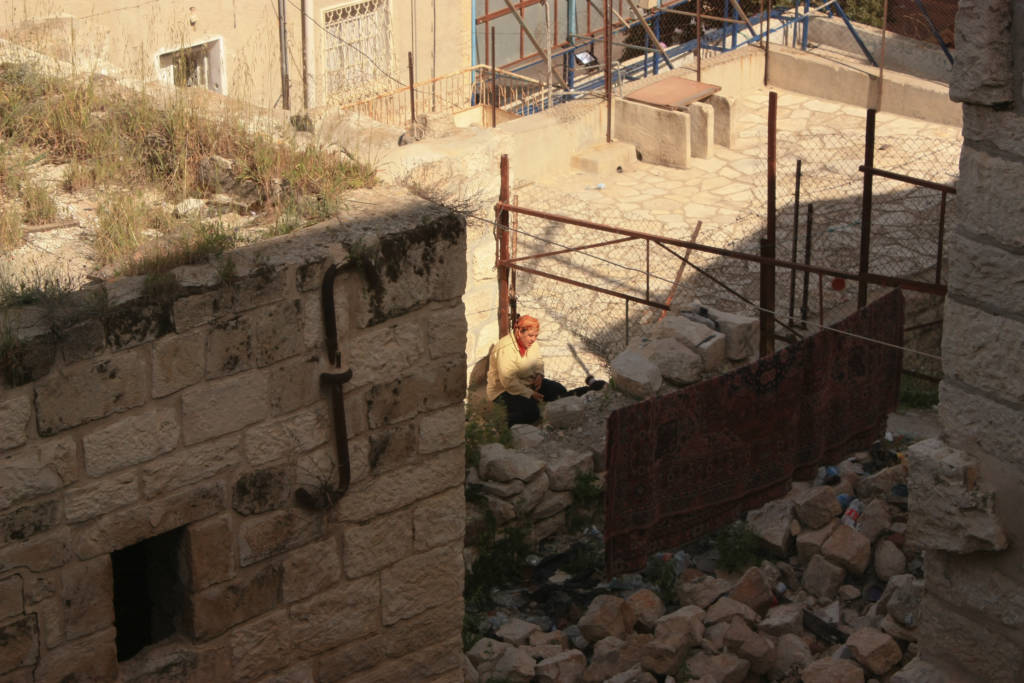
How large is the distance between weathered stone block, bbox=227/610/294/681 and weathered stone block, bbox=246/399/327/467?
0.54 m

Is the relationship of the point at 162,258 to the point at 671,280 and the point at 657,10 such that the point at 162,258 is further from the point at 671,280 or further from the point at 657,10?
the point at 657,10

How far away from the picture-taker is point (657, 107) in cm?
1501

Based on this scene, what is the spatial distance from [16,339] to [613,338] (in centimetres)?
816

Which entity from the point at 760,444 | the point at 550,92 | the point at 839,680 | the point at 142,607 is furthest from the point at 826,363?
the point at 550,92

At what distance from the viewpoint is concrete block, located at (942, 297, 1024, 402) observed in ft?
12.9

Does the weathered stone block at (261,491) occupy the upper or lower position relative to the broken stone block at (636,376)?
upper

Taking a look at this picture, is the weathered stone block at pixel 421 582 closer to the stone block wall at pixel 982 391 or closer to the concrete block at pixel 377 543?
the concrete block at pixel 377 543

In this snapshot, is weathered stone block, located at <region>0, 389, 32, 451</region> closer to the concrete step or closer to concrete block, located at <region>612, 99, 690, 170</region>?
the concrete step

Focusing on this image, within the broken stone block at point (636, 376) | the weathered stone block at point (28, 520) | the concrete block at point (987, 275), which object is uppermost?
the concrete block at point (987, 275)

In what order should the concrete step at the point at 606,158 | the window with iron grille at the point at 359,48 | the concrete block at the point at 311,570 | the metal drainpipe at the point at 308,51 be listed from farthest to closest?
the window with iron grille at the point at 359,48 → the metal drainpipe at the point at 308,51 → the concrete step at the point at 606,158 → the concrete block at the point at 311,570

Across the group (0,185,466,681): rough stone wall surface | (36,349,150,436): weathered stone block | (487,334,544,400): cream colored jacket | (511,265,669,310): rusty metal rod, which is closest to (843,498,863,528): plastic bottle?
(511,265,669,310): rusty metal rod

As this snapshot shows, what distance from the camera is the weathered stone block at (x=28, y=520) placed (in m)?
3.40

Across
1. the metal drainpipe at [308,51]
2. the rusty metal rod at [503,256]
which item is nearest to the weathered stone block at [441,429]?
the rusty metal rod at [503,256]

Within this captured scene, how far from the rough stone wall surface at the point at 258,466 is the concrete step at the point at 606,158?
34.6 feet
